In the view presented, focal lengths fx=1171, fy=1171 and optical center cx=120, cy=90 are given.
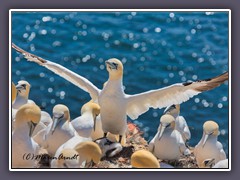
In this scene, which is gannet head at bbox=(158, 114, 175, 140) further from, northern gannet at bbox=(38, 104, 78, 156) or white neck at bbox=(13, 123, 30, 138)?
white neck at bbox=(13, 123, 30, 138)

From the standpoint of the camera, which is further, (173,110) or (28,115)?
(173,110)

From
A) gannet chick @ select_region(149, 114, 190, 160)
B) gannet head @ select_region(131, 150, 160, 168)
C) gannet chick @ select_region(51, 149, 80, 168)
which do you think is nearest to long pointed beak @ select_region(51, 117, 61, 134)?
gannet chick @ select_region(51, 149, 80, 168)

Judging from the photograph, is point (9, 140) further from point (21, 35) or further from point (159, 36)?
point (159, 36)

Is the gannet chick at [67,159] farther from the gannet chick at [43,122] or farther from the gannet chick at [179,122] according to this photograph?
the gannet chick at [179,122]

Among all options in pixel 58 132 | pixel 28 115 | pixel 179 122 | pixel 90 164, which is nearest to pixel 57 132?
pixel 58 132

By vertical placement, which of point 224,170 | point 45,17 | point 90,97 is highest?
point 45,17

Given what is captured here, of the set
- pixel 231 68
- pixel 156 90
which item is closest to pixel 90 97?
pixel 156 90

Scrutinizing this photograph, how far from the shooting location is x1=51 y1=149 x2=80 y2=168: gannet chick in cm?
864

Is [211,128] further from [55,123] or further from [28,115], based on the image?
[28,115]

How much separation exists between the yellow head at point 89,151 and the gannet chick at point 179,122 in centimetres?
92

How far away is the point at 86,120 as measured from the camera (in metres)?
9.20

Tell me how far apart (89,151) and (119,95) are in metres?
0.79

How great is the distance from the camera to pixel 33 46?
9.45 meters
